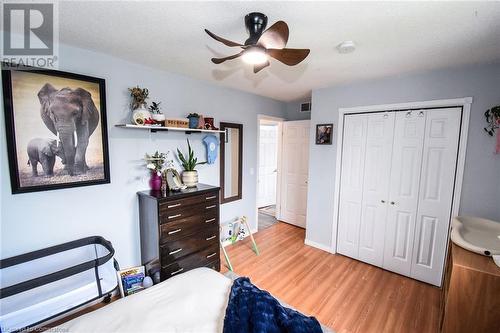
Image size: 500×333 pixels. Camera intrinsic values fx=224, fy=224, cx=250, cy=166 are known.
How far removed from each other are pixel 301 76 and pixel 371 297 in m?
2.59

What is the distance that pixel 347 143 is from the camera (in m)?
3.10

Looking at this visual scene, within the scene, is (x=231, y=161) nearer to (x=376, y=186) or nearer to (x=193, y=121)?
(x=193, y=121)

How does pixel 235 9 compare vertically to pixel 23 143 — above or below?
above

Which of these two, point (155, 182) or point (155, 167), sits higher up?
point (155, 167)

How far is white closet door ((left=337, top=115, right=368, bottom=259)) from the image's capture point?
2998mm

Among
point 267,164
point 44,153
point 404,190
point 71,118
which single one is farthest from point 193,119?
point 267,164

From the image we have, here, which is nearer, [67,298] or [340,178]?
[67,298]

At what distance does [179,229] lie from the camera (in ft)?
7.54

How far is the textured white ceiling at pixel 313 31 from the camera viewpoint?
4.46 feet

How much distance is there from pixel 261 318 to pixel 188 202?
4.78ft

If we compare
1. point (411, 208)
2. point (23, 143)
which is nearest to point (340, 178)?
point (411, 208)

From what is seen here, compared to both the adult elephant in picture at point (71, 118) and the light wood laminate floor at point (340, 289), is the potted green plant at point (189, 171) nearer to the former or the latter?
the adult elephant in picture at point (71, 118)

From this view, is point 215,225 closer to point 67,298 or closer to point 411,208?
point 67,298

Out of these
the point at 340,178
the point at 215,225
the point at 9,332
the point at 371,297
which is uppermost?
the point at 340,178
